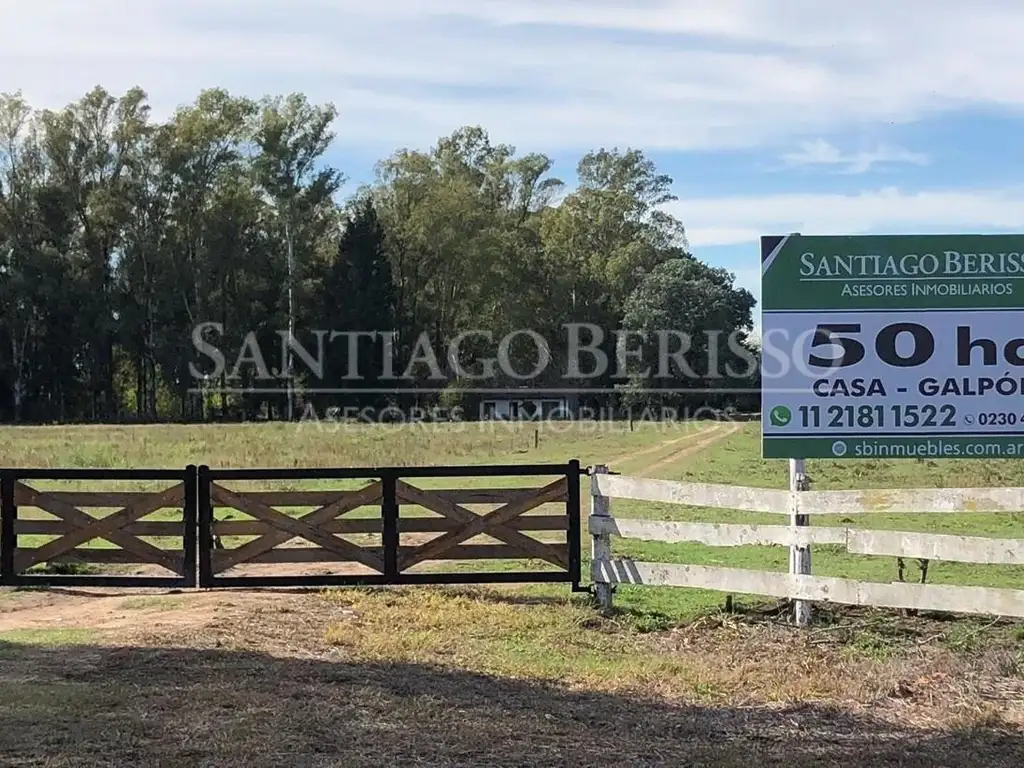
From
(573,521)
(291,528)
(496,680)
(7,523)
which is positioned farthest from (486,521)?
(7,523)

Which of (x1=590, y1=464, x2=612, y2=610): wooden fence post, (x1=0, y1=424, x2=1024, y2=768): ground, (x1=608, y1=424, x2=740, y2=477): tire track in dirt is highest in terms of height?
(x1=590, y1=464, x2=612, y2=610): wooden fence post

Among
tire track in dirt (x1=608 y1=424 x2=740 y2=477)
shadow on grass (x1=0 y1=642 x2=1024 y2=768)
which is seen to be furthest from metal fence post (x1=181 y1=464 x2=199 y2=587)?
tire track in dirt (x1=608 y1=424 x2=740 y2=477)

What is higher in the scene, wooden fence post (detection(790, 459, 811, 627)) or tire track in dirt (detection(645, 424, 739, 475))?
wooden fence post (detection(790, 459, 811, 627))

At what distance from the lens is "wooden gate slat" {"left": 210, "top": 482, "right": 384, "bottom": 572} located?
34.8ft

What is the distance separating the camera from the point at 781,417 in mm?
9695

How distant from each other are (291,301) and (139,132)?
13.7 m

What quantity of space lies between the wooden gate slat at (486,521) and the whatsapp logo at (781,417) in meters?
2.11

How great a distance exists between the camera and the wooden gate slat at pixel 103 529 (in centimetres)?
1070

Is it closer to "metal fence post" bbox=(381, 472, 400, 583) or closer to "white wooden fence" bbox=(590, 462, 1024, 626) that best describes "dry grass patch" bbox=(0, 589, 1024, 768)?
"white wooden fence" bbox=(590, 462, 1024, 626)

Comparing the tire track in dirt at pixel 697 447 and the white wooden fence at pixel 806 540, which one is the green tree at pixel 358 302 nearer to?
the tire track in dirt at pixel 697 447

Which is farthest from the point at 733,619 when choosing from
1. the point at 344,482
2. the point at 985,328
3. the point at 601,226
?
the point at 601,226

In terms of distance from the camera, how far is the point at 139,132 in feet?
212

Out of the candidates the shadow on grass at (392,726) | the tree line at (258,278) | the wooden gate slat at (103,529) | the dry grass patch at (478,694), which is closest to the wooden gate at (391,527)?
the wooden gate slat at (103,529)

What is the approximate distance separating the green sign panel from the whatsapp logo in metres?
0.01
